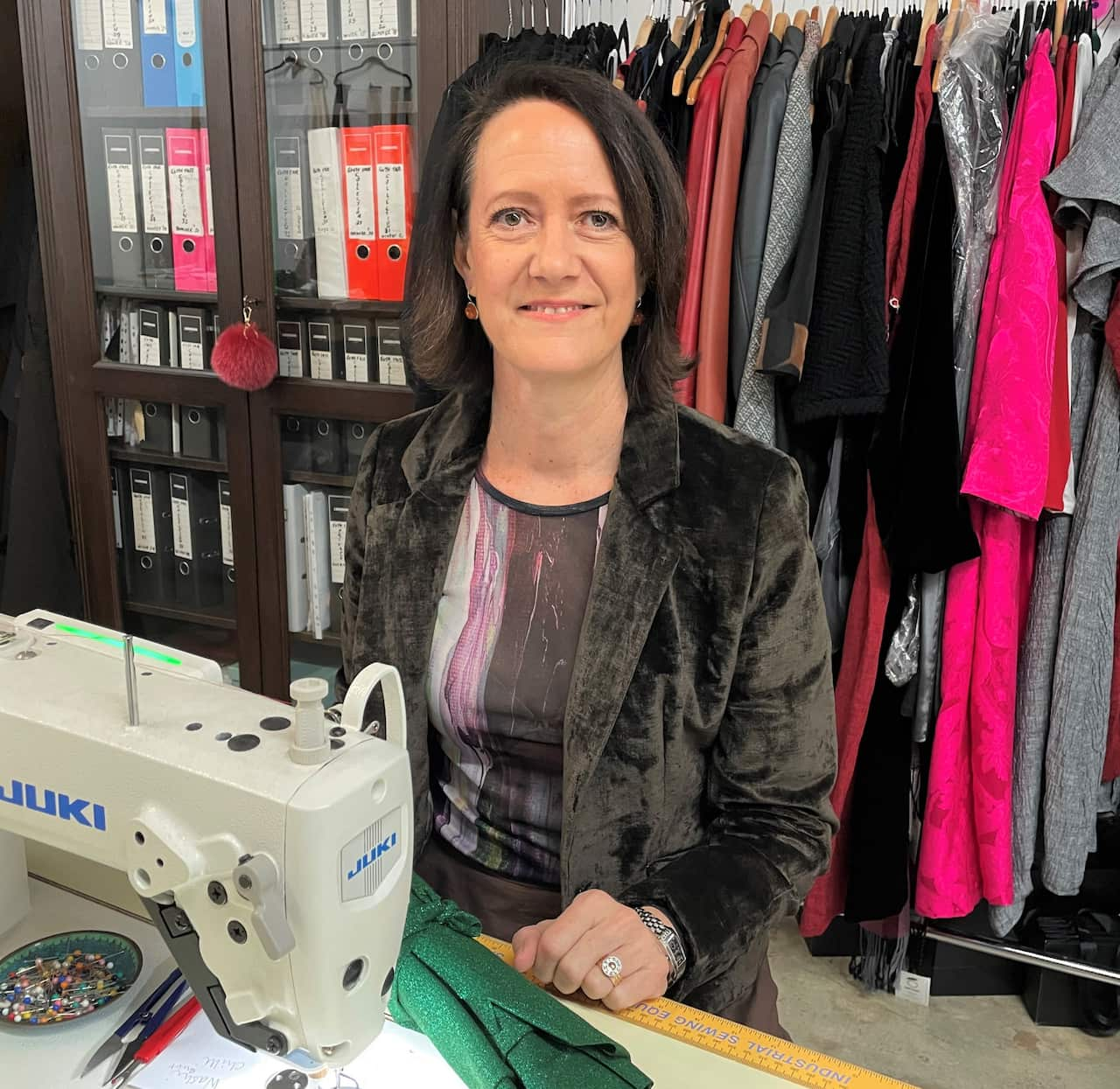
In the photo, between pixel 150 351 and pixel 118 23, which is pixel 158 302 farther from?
pixel 118 23

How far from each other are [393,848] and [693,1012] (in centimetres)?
34

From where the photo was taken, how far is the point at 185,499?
2.84 m

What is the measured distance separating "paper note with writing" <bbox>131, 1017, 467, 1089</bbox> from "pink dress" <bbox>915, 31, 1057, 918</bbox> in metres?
1.32

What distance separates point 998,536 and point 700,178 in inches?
32.5

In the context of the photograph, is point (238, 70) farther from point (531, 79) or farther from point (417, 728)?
point (417, 728)

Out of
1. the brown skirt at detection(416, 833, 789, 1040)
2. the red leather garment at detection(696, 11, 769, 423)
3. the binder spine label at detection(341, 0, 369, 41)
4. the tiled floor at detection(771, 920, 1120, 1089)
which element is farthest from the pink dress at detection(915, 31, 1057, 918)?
the binder spine label at detection(341, 0, 369, 41)

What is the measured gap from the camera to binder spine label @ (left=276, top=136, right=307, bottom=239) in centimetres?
243

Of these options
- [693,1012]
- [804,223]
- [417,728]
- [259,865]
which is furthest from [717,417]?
[259,865]

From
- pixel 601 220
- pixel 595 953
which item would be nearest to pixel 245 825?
pixel 595 953

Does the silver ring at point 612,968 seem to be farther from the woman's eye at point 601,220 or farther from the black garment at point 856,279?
the black garment at point 856,279

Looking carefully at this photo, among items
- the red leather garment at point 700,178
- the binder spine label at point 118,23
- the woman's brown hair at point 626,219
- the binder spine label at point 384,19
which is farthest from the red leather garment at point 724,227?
the binder spine label at point 118,23

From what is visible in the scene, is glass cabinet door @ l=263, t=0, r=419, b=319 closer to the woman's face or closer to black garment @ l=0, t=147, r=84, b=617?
black garment @ l=0, t=147, r=84, b=617

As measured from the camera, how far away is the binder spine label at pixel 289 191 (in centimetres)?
243

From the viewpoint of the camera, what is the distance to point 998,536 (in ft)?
6.17
